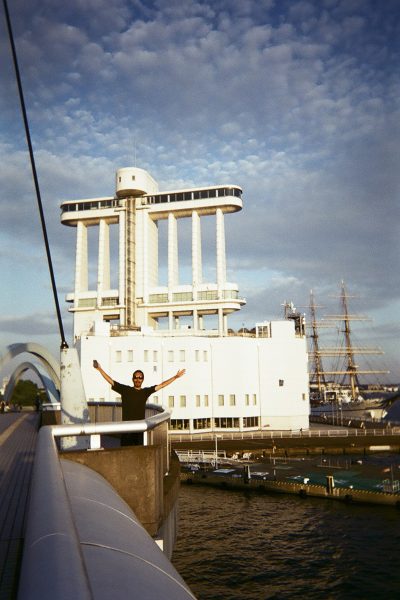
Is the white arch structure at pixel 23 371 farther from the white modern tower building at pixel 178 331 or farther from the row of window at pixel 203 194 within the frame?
the row of window at pixel 203 194

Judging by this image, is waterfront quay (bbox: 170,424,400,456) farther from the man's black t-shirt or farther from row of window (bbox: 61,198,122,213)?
the man's black t-shirt

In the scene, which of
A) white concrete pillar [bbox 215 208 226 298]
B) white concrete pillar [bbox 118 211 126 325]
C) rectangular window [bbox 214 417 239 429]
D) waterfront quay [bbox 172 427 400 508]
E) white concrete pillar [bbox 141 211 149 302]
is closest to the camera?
waterfront quay [bbox 172 427 400 508]

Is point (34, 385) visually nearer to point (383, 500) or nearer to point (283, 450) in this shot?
point (283, 450)

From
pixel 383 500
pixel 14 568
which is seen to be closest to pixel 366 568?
pixel 383 500

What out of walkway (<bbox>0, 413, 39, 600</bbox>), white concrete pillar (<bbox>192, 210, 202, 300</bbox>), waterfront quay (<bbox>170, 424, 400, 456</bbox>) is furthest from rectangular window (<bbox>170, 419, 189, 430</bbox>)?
walkway (<bbox>0, 413, 39, 600</bbox>)

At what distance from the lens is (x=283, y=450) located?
5981 centimetres

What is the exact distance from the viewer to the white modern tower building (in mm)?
63938

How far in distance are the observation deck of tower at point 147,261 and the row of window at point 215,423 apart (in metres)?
13.4

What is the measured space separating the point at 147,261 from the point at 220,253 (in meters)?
11.7

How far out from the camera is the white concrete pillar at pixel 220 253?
73188mm

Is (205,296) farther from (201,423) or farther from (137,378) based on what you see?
(137,378)

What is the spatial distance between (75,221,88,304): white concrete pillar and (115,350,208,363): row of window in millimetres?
18809

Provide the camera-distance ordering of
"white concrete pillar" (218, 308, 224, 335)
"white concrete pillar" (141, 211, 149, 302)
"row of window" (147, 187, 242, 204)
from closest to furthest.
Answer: "white concrete pillar" (218, 308, 224, 335) → "white concrete pillar" (141, 211, 149, 302) → "row of window" (147, 187, 242, 204)

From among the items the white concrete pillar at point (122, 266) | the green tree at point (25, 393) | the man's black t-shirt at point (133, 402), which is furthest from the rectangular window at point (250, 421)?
the green tree at point (25, 393)
